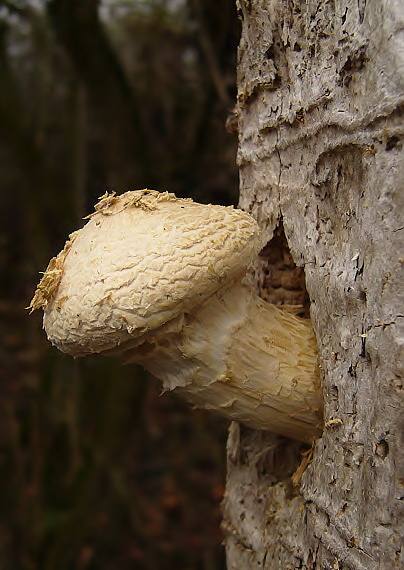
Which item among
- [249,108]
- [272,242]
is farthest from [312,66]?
[272,242]

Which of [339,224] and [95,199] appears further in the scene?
[95,199]

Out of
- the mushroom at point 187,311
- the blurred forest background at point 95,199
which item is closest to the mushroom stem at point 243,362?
the mushroom at point 187,311

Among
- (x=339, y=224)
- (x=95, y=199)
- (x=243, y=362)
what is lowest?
(x=243, y=362)

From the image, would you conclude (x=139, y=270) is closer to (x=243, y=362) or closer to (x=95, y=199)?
(x=243, y=362)

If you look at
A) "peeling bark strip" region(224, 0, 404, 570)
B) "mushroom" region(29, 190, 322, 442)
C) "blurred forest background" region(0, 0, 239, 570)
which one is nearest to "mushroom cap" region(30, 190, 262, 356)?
"mushroom" region(29, 190, 322, 442)

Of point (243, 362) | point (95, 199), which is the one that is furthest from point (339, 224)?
point (95, 199)

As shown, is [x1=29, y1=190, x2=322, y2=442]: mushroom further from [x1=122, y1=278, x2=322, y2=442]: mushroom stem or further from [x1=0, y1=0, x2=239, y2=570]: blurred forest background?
[x1=0, y1=0, x2=239, y2=570]: blurred forest background

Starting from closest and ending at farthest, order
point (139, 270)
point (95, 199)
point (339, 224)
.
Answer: point (139, 270) < point (339, 224) < point (95, 199)
